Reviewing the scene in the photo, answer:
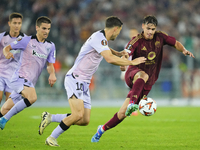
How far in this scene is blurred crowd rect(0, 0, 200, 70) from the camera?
65.1ft

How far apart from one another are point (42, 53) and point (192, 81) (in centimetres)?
1253

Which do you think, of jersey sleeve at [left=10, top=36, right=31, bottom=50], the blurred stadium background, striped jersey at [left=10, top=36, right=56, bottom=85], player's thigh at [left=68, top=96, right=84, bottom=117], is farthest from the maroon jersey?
the blurred stadium background

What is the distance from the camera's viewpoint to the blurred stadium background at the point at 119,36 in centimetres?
1818

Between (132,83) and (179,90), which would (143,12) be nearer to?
(179,90)

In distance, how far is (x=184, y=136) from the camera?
691 cm

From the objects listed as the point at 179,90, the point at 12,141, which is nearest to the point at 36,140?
the point at 12,141

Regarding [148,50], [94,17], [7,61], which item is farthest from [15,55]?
[94,17]

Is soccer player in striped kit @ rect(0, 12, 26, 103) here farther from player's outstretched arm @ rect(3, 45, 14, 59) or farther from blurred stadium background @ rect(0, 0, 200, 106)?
blurred stadium background @ rect(0, 0, 200, 106)

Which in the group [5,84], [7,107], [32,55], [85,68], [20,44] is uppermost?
[20,44]

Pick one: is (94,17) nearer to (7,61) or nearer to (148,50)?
(7,61)

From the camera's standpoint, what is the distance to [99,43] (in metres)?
5.61

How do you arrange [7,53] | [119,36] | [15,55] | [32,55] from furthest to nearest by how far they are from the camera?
1. [119,36]
2. [15,55]
3. [32,55]
4. [7,53]

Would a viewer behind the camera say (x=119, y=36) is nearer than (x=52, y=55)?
No

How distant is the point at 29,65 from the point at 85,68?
5.91 feet
